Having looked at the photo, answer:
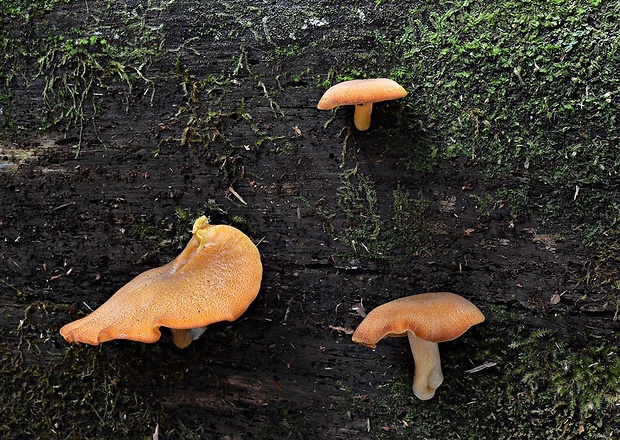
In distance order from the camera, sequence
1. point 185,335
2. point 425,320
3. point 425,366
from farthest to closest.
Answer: point 185,335, point 425,366, point 425,320

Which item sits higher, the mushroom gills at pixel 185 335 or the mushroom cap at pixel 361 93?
the mushroom cap at pixel 361 93

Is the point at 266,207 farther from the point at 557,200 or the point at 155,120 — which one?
the point at 557,200

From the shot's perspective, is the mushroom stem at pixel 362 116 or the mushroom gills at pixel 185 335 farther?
the mushroom gills at pixel 185 335

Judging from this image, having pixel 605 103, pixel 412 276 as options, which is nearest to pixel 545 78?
pixel 605 103

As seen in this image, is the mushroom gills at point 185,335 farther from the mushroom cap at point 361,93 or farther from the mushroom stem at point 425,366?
the mushroom cap at point 361,93

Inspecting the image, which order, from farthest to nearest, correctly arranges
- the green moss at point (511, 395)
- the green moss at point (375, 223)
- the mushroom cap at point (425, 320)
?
the green moss at point (375, 223) → the green moss at point (511, 395) → the mushroom cap at point (425, 320)

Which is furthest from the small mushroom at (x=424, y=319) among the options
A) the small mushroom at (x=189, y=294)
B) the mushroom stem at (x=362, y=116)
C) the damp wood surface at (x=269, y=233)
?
the mushroom stem at (x=362, y=116)

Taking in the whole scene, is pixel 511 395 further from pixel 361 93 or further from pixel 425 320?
pixel 361 93

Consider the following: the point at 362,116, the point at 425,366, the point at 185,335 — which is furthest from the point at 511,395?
the point at 185,335
